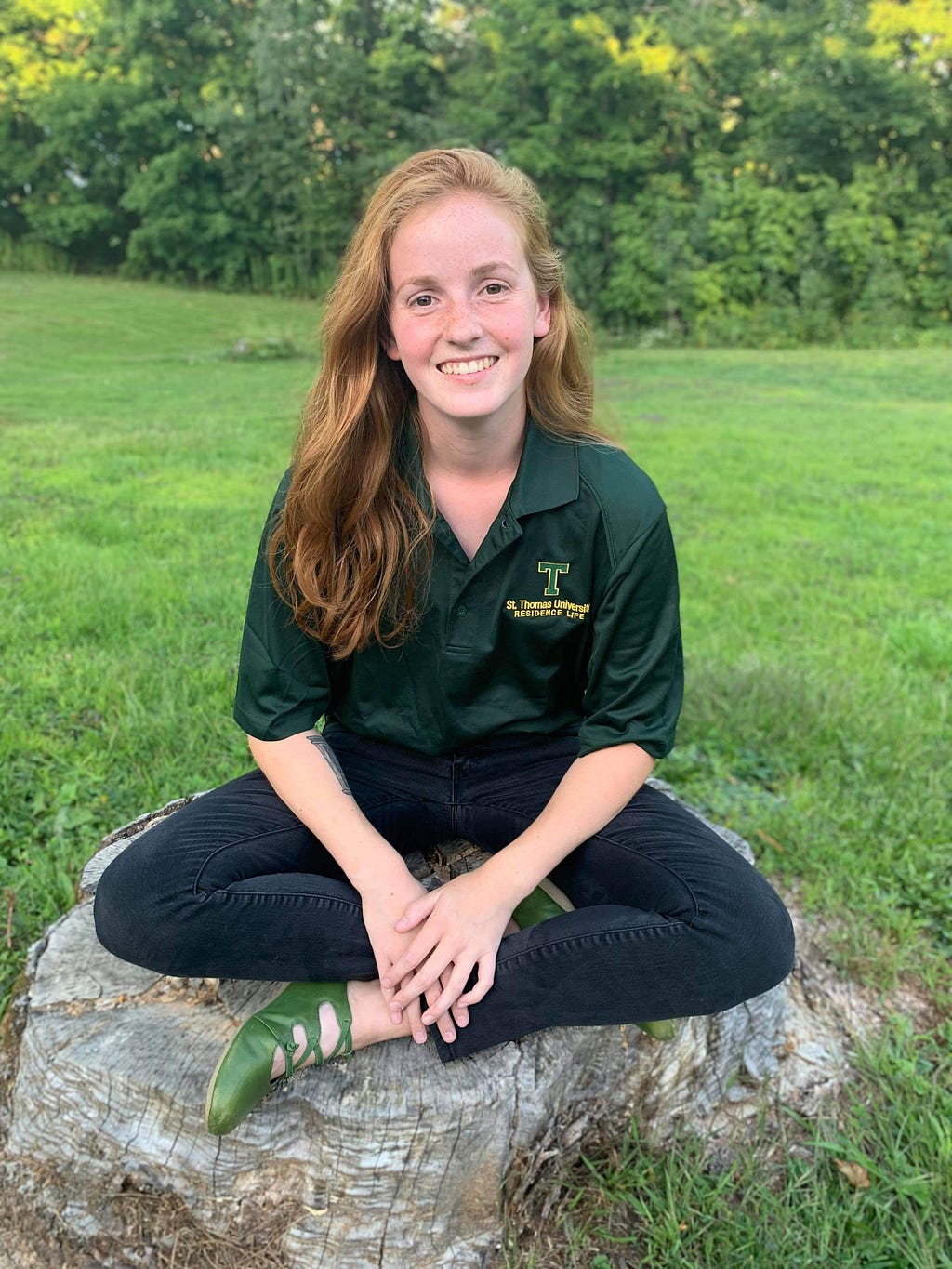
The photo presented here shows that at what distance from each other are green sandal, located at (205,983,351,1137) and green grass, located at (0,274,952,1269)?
54 centimetres

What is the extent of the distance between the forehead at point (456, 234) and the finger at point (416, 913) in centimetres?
105

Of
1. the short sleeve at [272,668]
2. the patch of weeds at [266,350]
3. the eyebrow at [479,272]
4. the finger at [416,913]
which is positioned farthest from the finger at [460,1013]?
the patch of weeds at [266,350]

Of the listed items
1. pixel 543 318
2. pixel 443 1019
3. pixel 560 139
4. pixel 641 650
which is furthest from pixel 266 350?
pixel 443 1019

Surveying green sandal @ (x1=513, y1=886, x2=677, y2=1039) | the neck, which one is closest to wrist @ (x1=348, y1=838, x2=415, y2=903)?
green sandal @ (x1=513, y1=886, x2=677, y2=1039)

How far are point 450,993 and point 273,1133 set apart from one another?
357 millimetres

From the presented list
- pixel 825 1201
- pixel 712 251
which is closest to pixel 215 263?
pixel 712 251

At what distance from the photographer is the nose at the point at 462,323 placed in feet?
5.26

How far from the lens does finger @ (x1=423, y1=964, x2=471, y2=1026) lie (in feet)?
4.71

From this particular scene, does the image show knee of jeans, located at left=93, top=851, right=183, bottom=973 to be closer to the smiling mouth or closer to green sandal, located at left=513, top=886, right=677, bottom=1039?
green sandal, located at left=513, top=886, right=677, bottom=1039

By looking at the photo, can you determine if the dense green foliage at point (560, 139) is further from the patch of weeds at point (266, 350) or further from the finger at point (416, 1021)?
the finger at point (416, 1021)

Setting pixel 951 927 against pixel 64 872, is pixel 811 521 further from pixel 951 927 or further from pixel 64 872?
pixel 64 872

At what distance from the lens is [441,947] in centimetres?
146

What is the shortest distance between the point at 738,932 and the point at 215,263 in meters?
17.5

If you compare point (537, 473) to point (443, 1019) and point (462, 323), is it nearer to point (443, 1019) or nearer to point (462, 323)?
point (462, 323)
